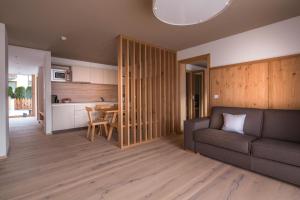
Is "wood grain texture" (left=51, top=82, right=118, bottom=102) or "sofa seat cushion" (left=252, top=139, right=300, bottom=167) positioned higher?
"wood grain texture" (left=51, top=82, right=118, bottom=102)

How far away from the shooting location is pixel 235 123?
2703 millimetres

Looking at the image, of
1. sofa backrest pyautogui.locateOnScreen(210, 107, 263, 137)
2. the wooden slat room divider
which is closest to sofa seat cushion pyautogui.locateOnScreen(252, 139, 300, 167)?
sofa backrest pyautogui.locateOnScreen(210, 107, 263, 137)

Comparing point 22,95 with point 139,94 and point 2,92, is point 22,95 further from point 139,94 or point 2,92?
point 139,94

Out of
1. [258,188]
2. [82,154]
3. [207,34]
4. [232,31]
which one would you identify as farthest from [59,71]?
[258,188]

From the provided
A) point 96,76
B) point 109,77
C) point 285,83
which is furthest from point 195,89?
point 96,76

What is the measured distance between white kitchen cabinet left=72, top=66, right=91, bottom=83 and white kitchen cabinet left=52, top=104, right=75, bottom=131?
0.97 meters

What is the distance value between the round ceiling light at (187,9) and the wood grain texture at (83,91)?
15.2ft

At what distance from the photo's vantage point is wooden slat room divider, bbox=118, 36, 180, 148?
10.9ft

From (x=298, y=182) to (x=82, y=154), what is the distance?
322cm

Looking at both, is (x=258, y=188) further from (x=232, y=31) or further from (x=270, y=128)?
(x=232, y=31)

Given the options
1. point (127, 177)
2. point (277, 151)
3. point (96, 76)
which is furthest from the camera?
point (96, 76)

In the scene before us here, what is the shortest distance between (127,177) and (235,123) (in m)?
2.00

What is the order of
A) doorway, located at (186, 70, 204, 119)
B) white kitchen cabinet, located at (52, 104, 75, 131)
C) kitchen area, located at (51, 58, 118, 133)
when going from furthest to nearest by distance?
doorway, located at (186, 70, 204, 119) → kitchen area, located at (51, 58, 118, 133) → white kitchen cabinet, located at (52, 104, 75, 131)

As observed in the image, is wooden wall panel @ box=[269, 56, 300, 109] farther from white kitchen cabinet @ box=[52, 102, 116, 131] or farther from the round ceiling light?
white kitchen cabinet @ box=[52, 102, 116, 131]
